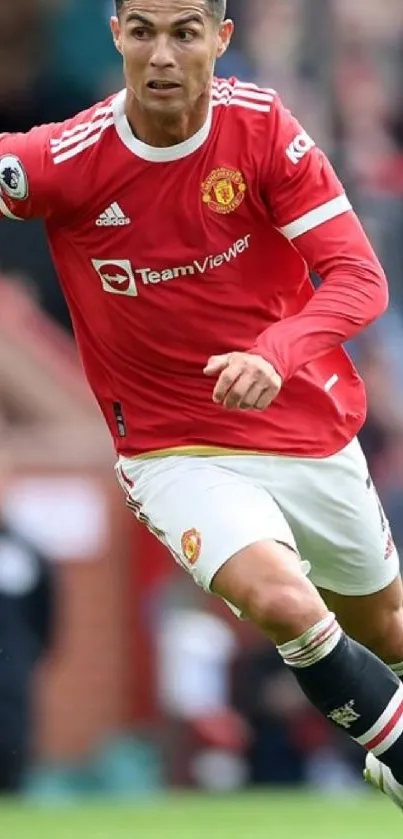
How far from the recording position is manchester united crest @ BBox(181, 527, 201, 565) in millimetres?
5984

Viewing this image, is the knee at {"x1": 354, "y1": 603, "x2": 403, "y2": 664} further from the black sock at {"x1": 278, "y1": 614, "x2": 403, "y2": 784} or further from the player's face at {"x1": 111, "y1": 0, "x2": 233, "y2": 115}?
the player's face at {"x1": 111, "y1": 0, "x2": 233, "y2": 115}

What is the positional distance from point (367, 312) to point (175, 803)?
4354 mm

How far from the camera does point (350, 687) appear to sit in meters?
5.81

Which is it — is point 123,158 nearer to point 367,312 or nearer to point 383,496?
point 367,312

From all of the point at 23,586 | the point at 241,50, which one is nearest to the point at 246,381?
the point at 23,586

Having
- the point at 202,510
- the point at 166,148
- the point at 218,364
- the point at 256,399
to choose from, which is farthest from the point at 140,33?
the point at 202,510

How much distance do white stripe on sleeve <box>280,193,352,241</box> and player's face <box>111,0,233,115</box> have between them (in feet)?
1.47

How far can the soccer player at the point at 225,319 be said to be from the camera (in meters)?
5.85

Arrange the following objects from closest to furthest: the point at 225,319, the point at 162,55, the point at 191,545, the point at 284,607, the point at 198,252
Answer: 1. the point at 284,607
2. the point at 162,55
3. the point at 191,545
4. the point at 198,252
5. the point at 225,319

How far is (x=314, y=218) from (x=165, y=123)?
496 millimetres

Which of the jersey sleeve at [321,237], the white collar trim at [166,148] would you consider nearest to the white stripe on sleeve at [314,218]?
the jersey sleeve at [321,237]

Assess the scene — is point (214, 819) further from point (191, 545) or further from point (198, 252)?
point (198, 252)

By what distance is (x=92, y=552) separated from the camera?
401 inches

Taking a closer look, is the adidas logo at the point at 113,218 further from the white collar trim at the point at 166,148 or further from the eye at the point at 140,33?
the eye at the point at 140,33
